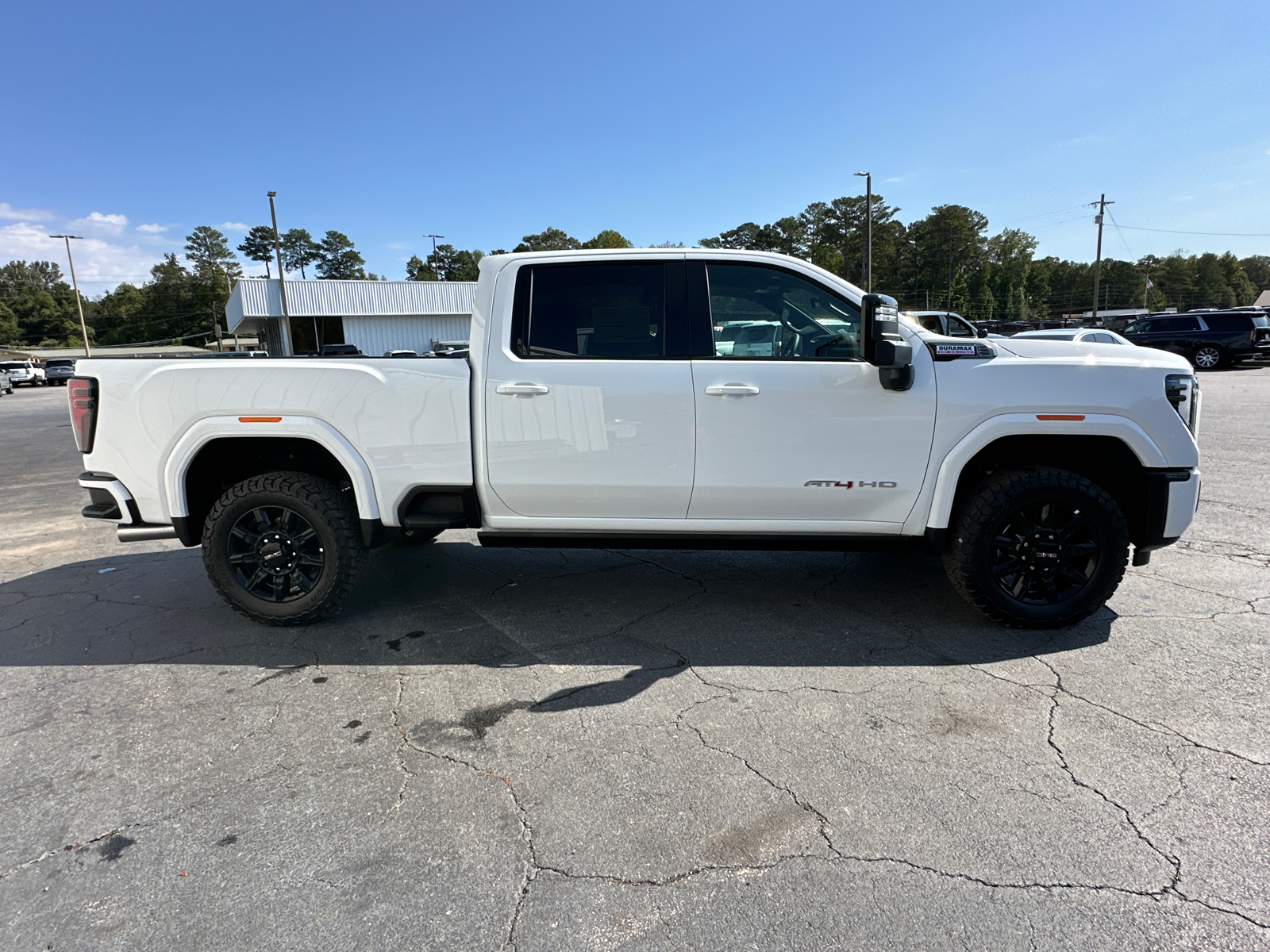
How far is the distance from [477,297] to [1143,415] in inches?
142

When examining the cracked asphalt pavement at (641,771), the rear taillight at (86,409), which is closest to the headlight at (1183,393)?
the cracked asphalt pavement at (641,771)

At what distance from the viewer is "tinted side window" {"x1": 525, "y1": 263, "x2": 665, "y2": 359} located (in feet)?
12.8

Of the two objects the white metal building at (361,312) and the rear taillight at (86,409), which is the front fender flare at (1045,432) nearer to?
the rear taillight at (86,409)

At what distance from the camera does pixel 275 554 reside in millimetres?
4102

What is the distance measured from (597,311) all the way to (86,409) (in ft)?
9.61

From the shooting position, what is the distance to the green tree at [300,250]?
130 metres

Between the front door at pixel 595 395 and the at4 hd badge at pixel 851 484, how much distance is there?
2.22 feet

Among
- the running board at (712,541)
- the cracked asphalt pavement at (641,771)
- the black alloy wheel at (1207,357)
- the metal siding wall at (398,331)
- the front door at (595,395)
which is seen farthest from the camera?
the metal siding wall at (398,331)

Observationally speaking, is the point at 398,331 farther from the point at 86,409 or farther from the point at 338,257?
the point at 338,257

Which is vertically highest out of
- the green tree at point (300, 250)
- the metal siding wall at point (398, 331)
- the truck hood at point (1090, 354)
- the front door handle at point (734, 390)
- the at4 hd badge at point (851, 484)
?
the green tree at point (300, 250)

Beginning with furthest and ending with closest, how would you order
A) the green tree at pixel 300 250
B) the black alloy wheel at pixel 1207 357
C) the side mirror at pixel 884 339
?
the green tree at pixel 300 250, the black alloy wheel at pixel 1207 357, the side mirror at pixel 884 339

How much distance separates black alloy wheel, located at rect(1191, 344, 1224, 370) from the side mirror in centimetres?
2556

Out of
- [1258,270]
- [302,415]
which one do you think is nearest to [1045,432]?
[302,415]

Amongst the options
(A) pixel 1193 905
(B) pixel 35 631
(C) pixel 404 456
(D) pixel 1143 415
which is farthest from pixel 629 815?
(B) pixel 35 631
